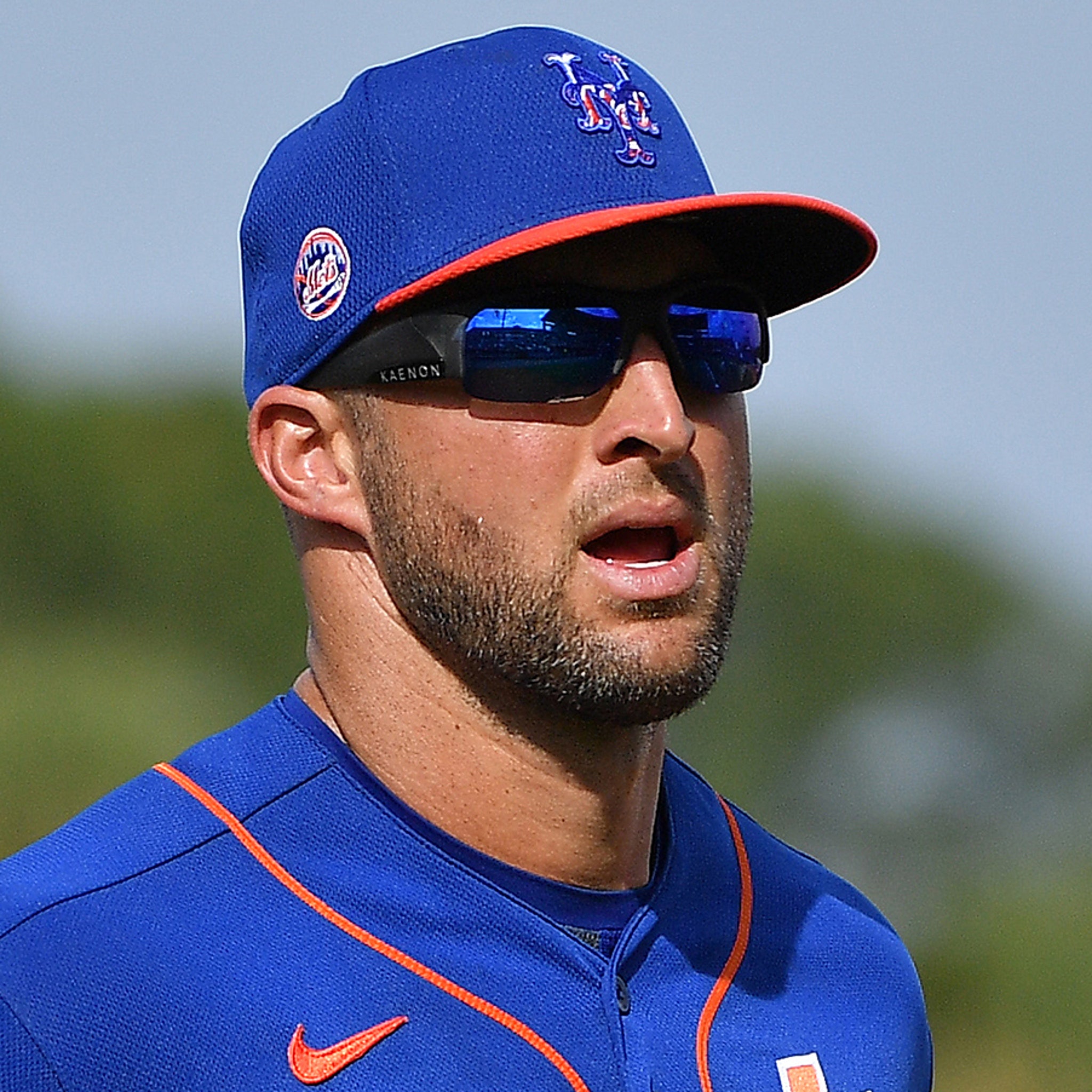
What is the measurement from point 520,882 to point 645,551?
1.68ft

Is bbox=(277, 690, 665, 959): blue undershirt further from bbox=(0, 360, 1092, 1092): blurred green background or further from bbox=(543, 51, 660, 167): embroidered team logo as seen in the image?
bbox=(0, 360, 1092, 1092): blurred green background

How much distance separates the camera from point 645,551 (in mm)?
3035

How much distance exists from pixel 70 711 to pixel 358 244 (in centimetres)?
1909

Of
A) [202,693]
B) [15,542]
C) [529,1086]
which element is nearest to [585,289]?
[529,1086]

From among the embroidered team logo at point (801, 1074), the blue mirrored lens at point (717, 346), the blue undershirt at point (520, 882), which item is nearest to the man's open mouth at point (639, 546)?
the blue mirrored lens at point (717, 346)

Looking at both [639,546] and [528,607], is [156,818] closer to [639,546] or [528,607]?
[528,607]

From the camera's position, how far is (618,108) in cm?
315

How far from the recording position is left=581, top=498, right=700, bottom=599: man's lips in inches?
117

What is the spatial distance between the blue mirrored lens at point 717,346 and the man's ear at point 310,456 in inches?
19.7

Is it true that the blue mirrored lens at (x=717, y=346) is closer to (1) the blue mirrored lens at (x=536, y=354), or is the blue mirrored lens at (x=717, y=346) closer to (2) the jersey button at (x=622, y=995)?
(1) the blue mirrored lens at (x=536, y=354)

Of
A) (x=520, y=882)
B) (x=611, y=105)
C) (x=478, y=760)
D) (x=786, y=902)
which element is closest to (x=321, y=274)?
(x=611, y=105)

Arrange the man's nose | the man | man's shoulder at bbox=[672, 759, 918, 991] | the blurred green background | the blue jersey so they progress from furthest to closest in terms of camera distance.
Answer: the blurred green background, man's shoulder at bbox=[672, 759, 918, 991], the man's nose, the man, the blue jersey

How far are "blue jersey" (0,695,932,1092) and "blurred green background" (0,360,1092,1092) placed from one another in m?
15.7

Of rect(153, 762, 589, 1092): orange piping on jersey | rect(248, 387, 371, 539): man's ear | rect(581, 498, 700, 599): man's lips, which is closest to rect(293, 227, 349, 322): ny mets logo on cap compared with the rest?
rect(248, 387, 371, 539): man's ear
